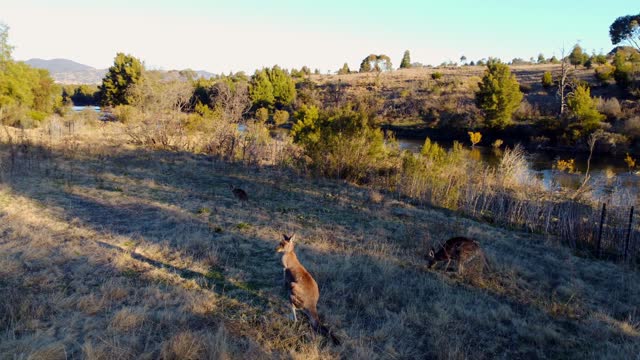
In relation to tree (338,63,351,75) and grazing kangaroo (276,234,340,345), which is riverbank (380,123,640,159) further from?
tree (338,63,351,75)

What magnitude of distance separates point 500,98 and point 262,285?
36484mm

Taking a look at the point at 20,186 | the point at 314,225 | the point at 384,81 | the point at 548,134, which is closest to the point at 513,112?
the point at 548,134

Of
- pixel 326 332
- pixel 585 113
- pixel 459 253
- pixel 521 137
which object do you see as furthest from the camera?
pixel 521 137

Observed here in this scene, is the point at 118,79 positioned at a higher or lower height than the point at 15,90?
higher

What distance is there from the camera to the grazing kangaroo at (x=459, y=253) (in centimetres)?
630

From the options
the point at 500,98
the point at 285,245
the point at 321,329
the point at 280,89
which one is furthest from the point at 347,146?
the point at 280,89

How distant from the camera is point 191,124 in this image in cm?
1980

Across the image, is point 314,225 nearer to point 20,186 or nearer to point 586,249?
point 586,249

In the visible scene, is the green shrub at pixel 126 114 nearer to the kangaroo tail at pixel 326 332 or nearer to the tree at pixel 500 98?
the kangaroo tail at pixel 326 332

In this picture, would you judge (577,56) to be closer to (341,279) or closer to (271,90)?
→ (271,90)

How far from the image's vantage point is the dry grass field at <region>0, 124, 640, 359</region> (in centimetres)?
400

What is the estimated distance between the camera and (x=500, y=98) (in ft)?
118

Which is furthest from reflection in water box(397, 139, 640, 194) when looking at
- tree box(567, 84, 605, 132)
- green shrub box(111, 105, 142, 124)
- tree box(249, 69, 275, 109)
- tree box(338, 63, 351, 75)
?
tree box(338, 63, 351, 75)

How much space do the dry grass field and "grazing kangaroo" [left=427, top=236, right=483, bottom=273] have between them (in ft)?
0.75
